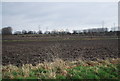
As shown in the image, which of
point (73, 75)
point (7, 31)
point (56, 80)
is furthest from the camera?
point (7, 31)

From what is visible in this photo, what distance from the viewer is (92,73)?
8031 millimetres

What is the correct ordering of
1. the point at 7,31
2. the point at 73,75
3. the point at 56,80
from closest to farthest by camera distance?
the point at 56,80, the point at 73,75, the point at 7,31

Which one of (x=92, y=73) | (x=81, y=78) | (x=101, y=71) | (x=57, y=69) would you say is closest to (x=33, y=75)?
(x=57, y=69)

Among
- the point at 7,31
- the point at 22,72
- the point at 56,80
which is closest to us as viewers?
the point at 56,80

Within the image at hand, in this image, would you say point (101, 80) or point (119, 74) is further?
point (119, 74)

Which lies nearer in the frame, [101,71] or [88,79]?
[88,79]

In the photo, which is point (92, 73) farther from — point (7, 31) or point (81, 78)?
point (7, 31)

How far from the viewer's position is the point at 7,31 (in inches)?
4124

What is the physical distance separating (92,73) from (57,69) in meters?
1.90

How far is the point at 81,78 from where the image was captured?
7348mm

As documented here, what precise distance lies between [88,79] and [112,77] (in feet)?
3.85

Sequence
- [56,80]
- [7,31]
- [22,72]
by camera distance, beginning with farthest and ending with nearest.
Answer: [7,31], [22,72], [56,80]

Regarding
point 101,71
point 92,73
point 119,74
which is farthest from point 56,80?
point 119,74

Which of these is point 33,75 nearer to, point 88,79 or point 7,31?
point 88,79
